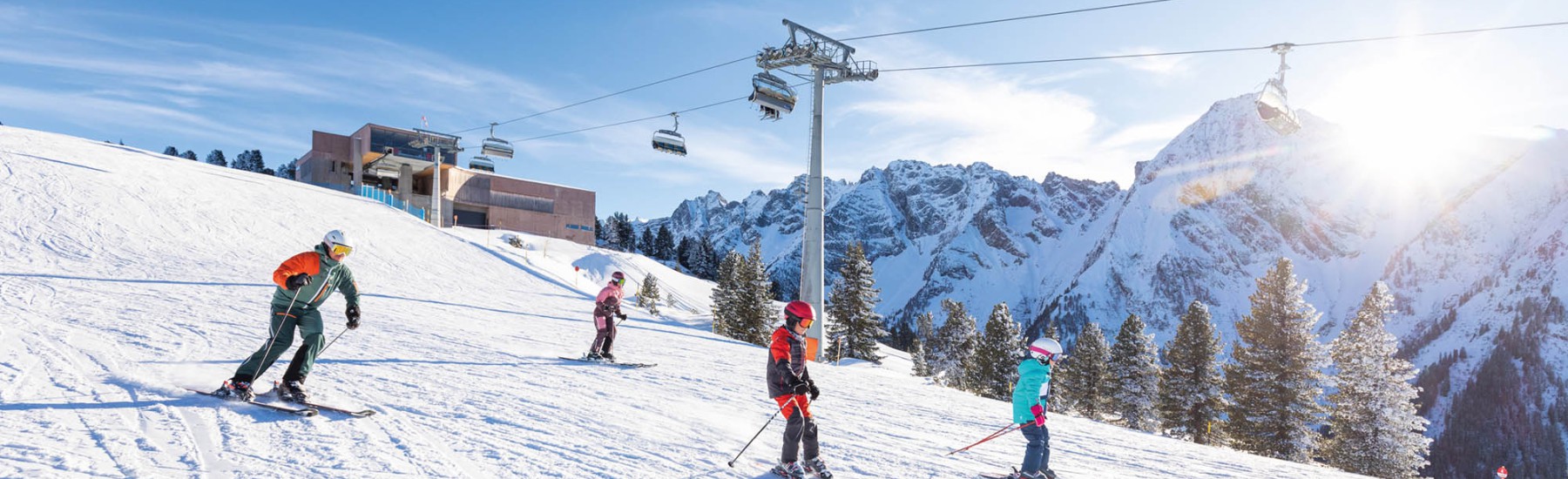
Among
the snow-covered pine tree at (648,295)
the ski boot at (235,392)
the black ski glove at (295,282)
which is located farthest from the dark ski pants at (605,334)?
the snow-covered pine tree at (648,295)

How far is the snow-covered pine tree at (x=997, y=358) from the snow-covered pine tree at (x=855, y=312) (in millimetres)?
6718

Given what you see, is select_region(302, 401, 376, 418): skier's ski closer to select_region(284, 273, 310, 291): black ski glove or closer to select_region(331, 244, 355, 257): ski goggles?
select_region(284, 273, 310, 291): black ski glove

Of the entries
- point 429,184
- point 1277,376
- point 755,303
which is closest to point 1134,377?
point 1277,376

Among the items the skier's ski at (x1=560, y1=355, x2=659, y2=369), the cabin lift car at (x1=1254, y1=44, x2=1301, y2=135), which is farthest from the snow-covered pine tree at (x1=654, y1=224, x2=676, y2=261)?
the cabin lift car at (x1=1254, y1=44, x2=1301, y2=135)

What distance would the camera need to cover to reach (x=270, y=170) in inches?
4518

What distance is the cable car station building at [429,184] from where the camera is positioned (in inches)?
2335

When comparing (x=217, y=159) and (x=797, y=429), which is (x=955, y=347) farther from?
(x=217, y=159)

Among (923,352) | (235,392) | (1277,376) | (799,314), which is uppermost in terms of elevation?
(799,314)

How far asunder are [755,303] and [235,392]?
35145 millimetres

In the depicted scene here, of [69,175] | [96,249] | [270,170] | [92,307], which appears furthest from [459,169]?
[270,170]

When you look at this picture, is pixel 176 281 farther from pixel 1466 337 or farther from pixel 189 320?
pixel 1466 337

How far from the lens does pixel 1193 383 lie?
108ft

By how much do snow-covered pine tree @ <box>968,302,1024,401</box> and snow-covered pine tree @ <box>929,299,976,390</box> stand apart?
195 cm

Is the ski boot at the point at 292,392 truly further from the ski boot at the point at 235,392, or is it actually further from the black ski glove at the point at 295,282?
the black ski glove at the point at 295,282
